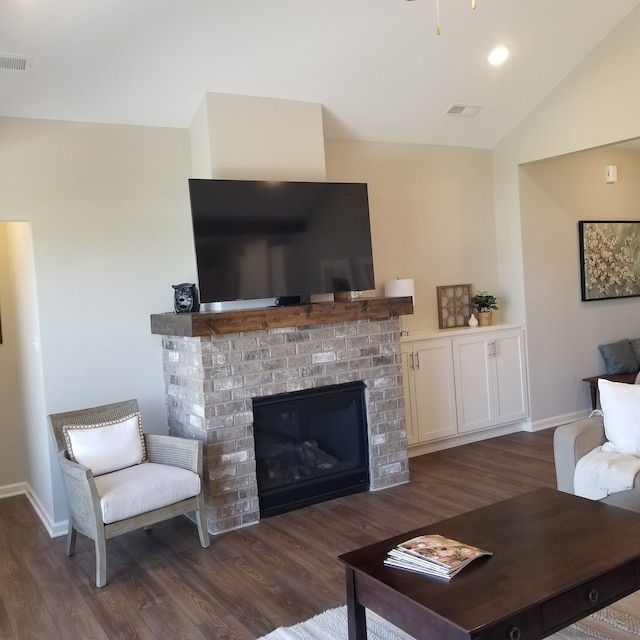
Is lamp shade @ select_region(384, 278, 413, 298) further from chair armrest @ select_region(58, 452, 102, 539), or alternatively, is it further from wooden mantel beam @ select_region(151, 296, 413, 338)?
chair armrest @ select_region(58, 452, 102, 539)

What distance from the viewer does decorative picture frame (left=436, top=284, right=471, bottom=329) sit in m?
5.34

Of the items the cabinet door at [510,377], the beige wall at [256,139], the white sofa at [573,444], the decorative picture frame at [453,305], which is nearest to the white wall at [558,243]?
the cabinet door at [510,377]

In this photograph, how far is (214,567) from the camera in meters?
3.24

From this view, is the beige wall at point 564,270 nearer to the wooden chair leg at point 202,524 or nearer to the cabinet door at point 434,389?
the cabinet door at point 434,389

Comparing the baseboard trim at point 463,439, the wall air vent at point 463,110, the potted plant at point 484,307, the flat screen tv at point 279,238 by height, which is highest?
the wall air vent at point 463,110

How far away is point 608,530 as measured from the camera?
7.42 ft

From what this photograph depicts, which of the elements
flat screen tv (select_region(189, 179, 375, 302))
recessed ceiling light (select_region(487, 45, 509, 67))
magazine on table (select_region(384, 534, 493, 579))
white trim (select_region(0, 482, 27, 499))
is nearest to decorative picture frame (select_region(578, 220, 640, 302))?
recessed ceiling light (select_region(487, 45, 509, 67))

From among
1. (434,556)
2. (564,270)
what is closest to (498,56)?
(564,270)

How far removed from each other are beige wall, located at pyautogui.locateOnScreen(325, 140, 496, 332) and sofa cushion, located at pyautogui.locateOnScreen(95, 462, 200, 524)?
92.9 inches

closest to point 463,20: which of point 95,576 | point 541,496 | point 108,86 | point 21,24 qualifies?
point 108,86

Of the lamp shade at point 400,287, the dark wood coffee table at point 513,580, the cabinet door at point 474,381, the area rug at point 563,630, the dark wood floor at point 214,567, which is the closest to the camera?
the dark wood coffee table at point 513,580

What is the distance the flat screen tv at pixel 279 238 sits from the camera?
3.74m

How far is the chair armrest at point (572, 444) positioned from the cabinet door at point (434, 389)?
1.77 metres

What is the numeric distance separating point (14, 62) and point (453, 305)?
3.70m
